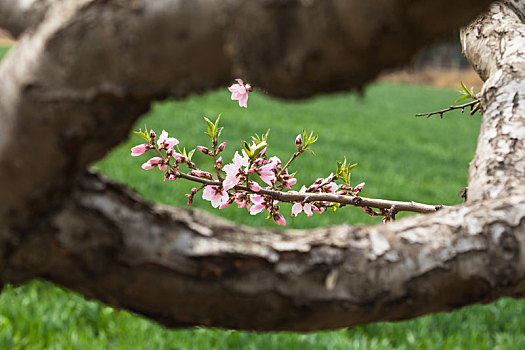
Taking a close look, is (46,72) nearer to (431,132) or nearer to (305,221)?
(305,221)

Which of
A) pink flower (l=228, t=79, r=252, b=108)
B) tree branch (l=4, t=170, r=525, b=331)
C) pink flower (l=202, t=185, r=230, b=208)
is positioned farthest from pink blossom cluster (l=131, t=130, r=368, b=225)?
tree branch (l=4, t=170, r=525, b=331)

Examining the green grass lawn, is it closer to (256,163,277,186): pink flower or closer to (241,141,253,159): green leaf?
(241,141,253,159): green leaf

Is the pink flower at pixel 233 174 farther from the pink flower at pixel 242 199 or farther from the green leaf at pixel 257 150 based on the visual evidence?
the pink flower at pixel 242 199

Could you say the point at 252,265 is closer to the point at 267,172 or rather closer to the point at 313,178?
the point at 267,172

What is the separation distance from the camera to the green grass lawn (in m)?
3.79

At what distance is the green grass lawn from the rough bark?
7cm

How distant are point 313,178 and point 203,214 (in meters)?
7.61

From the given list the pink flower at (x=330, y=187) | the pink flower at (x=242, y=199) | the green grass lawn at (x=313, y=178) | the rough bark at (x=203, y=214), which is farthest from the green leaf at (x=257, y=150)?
the rough bark at (x=203, y=214)

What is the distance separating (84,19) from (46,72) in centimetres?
7

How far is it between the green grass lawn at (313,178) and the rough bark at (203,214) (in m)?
0.07

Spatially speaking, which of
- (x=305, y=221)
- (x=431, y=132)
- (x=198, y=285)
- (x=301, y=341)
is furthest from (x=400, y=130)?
(x=198, y=285)

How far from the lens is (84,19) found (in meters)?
0.62

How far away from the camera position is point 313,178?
27.5ft

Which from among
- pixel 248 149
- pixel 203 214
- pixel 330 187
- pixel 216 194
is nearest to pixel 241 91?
pixel 248 149
